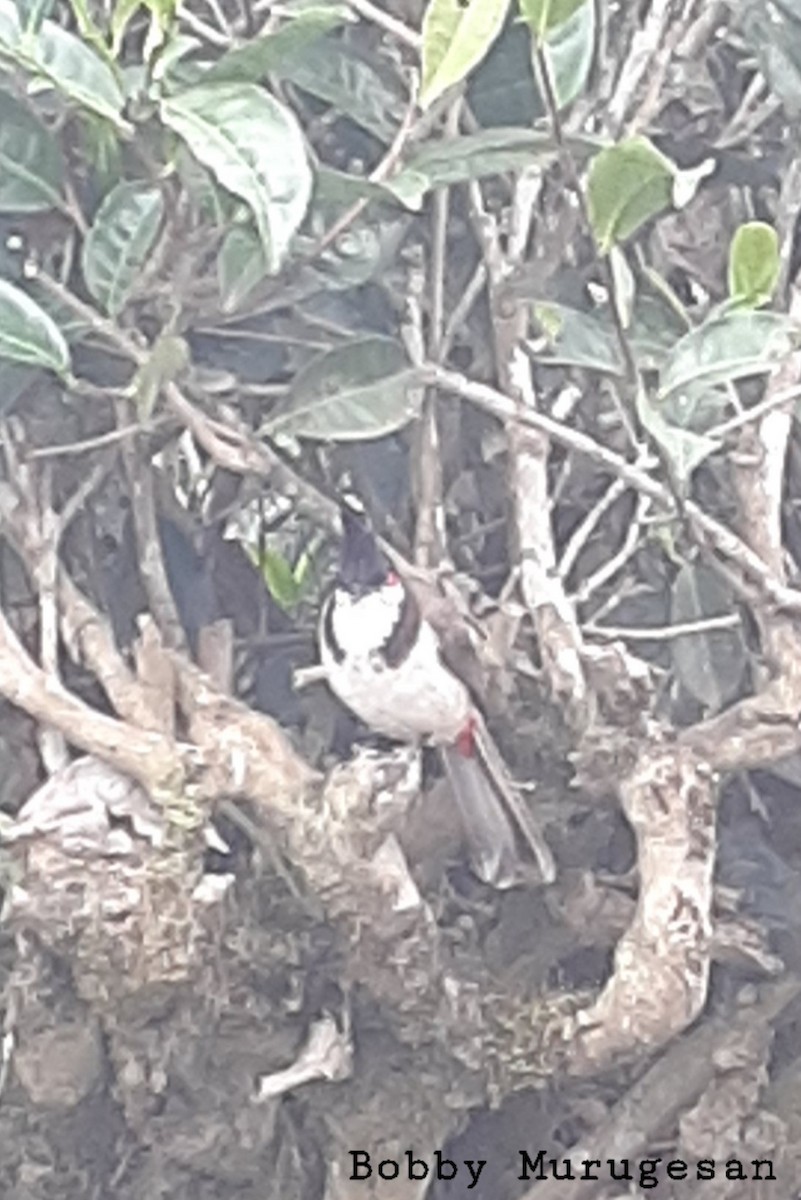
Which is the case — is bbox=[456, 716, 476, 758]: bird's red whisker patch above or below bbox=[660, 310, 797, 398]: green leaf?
below

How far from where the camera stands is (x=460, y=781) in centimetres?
119

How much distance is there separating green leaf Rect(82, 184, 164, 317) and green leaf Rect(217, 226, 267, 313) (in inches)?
1.6

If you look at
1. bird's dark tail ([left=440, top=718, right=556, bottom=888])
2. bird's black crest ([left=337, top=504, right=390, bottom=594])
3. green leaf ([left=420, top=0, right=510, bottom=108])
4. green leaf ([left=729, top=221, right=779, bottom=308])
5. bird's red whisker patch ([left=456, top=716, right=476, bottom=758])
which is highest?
green leaf ([left=420, top=0, right=510, bottom=108])

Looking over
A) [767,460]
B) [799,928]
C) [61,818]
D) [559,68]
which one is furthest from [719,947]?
[559,68]

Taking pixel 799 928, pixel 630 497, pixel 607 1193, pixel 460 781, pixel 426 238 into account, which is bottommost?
pixel 607 1193

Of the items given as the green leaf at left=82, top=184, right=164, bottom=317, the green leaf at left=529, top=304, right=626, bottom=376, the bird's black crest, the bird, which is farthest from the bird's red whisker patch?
the green leaf at left=82, top=184, right=164, bottom=317

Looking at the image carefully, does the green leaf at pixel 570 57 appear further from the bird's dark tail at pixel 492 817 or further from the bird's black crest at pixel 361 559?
the bird's dark tail at pixel 492 817

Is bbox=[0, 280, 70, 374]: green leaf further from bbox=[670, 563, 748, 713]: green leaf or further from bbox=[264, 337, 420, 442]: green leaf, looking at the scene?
bbox=[670, 563, 748, 713]: green leaf

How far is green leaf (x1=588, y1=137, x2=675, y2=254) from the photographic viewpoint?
0.98 meters

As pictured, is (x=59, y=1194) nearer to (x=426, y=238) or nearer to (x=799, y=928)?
(x=799, y=928)

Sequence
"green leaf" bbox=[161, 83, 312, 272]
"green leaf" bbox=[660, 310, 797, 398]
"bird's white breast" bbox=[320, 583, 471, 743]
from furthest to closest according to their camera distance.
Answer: "bird's white breast" bbox=[320, 583, 471, 743] → "green leaf" bbox=[660, 310, 797, 398] → "green leaf" bbox=[161, 83, 312, 272]

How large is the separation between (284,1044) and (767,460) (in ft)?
1.42

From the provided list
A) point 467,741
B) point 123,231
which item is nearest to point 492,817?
point 467,741

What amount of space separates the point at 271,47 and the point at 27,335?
0.19m
